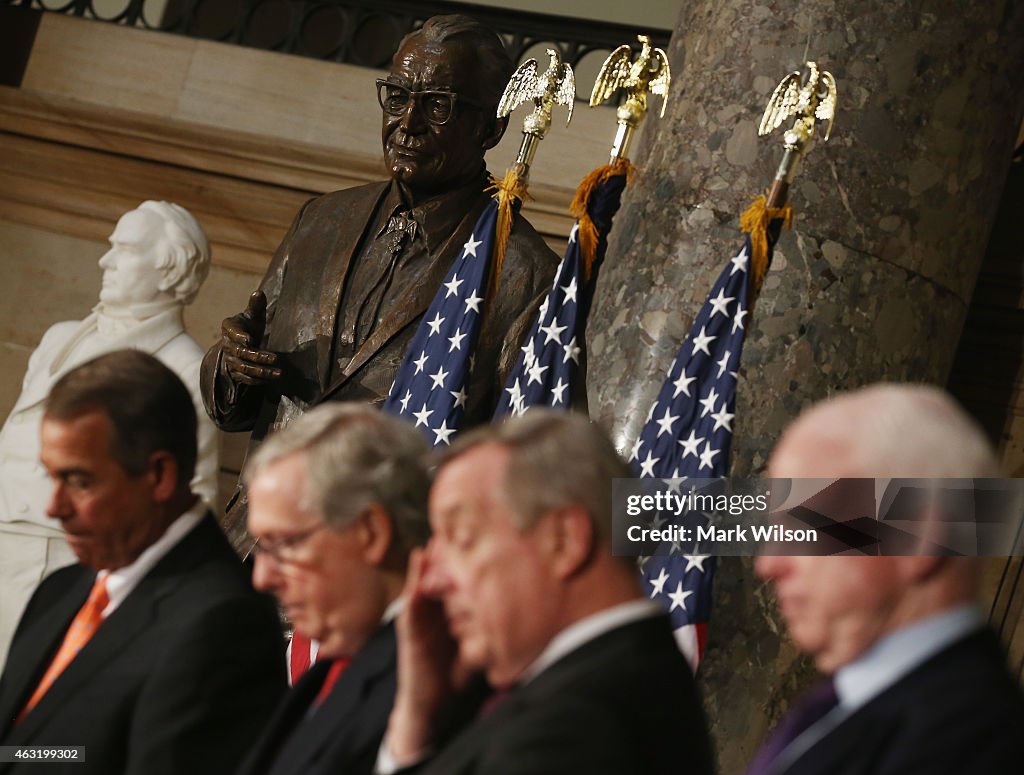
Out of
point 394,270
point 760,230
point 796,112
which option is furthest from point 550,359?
point 796,112

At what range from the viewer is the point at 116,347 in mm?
7062

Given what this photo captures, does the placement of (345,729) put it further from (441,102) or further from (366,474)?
(441,102)

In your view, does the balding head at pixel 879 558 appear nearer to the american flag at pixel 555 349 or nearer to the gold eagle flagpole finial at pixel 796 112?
the american flag at pixel 555 349

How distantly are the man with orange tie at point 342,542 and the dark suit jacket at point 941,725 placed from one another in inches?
29.9

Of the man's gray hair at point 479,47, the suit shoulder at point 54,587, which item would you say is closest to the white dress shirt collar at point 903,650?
the suit shoulder at point 54,587

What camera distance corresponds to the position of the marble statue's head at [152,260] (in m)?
7.08

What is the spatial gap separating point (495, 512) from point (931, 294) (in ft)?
13.6

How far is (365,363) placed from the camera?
507cm

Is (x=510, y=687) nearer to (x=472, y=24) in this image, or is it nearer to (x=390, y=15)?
(x=472, y=24)

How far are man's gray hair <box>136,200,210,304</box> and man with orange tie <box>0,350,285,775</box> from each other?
3.96 m

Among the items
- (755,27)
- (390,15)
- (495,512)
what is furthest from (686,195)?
(495,512)

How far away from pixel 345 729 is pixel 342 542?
27 centimetres

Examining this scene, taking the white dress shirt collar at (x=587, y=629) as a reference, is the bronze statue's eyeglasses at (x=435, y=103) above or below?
above

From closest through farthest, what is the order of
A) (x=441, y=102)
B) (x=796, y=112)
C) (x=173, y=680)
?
(x=173, y=680), (x=441, y=102), (x=796, y=112)
